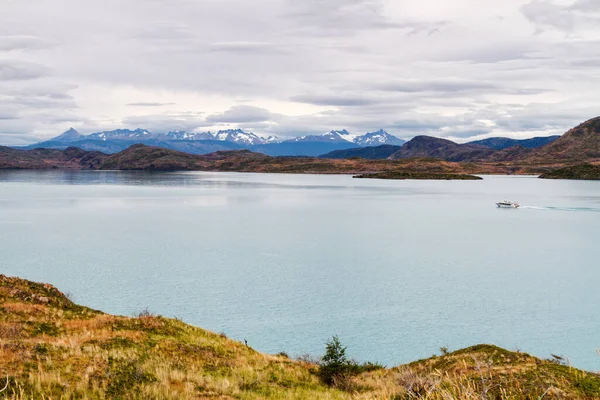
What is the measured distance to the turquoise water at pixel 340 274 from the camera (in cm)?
3819

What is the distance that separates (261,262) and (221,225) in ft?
122

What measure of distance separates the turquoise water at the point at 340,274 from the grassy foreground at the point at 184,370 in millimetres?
11337

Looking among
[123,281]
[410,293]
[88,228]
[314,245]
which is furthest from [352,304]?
[88,228]

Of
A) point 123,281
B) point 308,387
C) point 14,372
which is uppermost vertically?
point 14,372

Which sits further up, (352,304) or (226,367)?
(226,367)

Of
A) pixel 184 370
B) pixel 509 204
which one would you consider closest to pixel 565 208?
pixel 509 204

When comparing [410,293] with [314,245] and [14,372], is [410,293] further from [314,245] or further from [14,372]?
[14,372]

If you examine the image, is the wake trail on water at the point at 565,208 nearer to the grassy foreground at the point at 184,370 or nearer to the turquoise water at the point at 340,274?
the turquoise water at the point at 340,274

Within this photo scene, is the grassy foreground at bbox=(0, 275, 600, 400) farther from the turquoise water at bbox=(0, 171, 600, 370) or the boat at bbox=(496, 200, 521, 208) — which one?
the boat at bbox=(496, 200, 521, 208)

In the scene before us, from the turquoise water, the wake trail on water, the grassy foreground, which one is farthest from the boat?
the grassy foreground

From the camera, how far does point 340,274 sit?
57.6 meters

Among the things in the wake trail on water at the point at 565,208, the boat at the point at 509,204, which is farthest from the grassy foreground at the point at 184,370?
the wake trail on water at the point at 565,208

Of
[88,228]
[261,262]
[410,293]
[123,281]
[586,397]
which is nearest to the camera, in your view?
[586,397]

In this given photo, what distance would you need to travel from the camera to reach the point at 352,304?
45.7m
